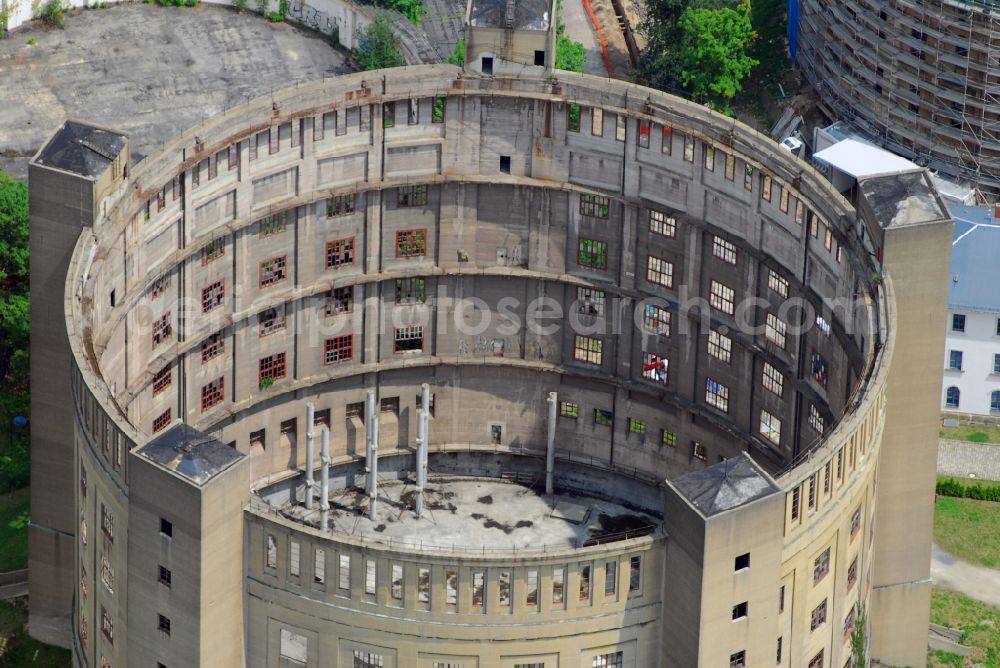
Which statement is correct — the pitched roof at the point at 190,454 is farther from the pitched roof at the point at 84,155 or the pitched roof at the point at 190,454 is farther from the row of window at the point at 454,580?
the pitched roof at the point at 84,155

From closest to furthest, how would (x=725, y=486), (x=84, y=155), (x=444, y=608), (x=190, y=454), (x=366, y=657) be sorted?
(x=725, y=486)
(x=190, y=454)
(x=444, y=608)
(x=366, y=657)
(x=84, y=155)

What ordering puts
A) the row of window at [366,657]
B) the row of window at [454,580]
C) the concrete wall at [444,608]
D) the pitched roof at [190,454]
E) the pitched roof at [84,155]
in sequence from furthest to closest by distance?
the pitched roof at [84,155] → the row of window at [366,657] → the row of window at [454,580] → the concrete wall at [444,608] → the pitched roof at [190,454]

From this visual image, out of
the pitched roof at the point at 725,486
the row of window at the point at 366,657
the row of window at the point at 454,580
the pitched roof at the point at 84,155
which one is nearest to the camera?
the pitched roof at the point at 725,486

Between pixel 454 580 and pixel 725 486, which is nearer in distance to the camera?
pixel 725 486

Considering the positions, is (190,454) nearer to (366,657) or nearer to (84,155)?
(366,657)

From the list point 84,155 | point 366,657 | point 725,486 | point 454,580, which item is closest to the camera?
point 725,486

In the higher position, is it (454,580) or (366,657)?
(454,580)

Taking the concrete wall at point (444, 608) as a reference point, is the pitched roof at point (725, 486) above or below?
above

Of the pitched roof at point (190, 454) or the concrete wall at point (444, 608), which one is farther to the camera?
the concrete wall at point (444, 608)

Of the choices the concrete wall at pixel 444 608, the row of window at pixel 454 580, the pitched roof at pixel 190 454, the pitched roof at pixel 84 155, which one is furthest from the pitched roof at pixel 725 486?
the pitched roof at pixel 84 155

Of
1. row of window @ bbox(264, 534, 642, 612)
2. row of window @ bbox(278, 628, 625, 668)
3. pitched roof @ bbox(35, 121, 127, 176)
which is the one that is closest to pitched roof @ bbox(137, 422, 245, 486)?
row of window @ bbox(264, 534, 642, 612)

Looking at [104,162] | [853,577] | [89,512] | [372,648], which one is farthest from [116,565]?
[853,577]

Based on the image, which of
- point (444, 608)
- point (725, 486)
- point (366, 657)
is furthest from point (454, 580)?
point (725, 486)
